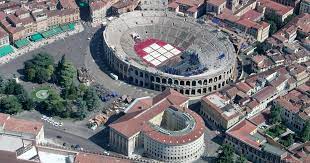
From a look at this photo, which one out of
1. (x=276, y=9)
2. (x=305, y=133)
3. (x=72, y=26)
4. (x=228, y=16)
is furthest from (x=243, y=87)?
(x=72, y=26)

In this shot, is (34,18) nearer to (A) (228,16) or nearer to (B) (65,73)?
(B) (65,73)

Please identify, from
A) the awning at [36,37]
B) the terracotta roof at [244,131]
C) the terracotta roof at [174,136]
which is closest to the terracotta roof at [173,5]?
the awning at [36,37]

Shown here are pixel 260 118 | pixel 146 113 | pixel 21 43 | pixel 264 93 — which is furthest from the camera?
pixel 21 43

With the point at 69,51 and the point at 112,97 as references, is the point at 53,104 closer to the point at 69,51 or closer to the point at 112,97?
the point at 112,97

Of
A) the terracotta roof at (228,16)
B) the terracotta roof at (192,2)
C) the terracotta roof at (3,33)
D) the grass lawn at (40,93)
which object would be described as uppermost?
the terracotta roof at (3,33)

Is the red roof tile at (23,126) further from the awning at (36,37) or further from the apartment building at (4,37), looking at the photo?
the awning at (36,37)

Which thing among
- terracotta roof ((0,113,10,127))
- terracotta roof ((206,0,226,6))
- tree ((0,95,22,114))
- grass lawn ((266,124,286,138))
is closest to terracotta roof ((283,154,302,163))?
grass lawn ((266,124,286,138))

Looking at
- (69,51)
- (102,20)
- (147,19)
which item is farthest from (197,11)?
(69,51)
